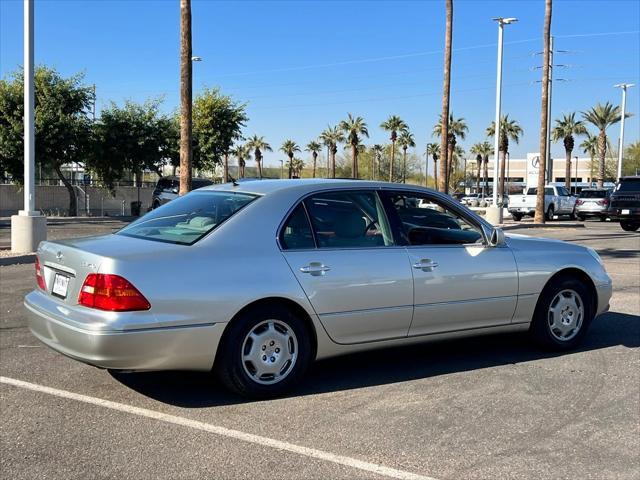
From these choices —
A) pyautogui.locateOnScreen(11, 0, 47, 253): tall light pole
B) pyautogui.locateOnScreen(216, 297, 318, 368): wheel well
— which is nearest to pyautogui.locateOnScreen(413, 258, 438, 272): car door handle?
pyautogui.locateOnScreen(216, 297, 318, 368): wheel well

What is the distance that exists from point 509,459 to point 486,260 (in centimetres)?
212

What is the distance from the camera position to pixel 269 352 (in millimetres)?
4719

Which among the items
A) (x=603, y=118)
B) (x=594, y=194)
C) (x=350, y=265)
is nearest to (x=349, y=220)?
(x=350, y=265)

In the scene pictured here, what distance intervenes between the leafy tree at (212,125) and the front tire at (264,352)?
98.2ft

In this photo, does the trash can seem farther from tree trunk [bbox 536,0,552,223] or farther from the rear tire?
the rear tire

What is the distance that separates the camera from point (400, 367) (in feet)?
18.6

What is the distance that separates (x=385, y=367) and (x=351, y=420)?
1319 millimetres

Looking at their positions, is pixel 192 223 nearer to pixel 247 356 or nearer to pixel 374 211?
pixel 247 356

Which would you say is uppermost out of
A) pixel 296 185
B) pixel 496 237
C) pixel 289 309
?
pixel 296 185

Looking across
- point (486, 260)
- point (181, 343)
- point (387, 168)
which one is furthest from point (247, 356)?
point (387, 168)

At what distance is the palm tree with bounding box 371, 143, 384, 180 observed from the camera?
325 ft

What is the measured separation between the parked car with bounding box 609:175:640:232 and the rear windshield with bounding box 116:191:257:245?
2246 centimetres

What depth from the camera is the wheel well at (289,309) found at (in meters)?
4.55

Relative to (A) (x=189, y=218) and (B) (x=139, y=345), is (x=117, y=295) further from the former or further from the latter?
(A) (x=189, y=218)
